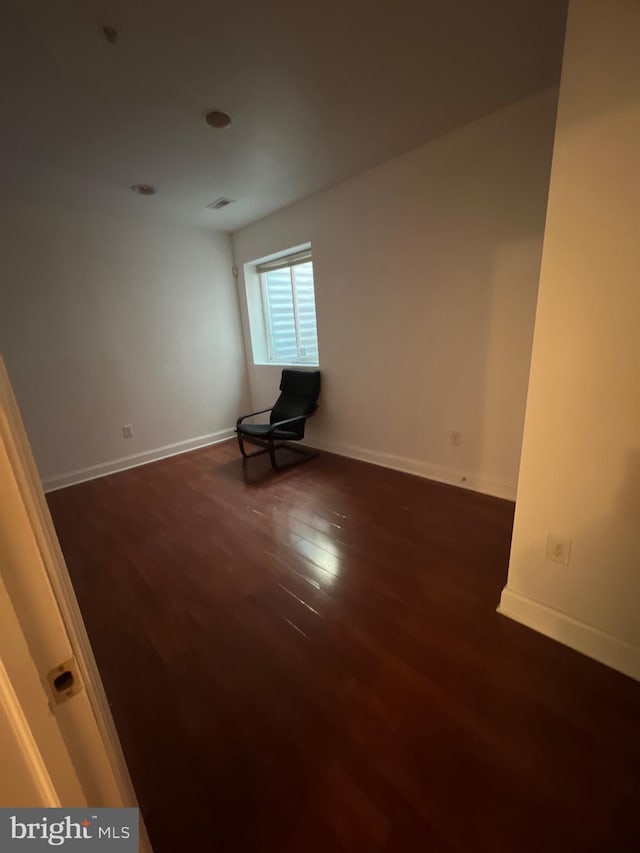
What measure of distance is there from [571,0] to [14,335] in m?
3.78

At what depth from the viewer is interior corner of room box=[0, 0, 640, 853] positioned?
115cm

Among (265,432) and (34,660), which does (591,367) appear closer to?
(34,660)

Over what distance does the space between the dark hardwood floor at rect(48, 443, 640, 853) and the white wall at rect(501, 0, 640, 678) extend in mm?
234

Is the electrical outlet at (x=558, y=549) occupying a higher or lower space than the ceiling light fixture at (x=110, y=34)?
lower

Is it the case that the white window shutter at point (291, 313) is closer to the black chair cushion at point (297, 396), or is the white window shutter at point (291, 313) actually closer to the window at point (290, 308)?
the window at point (290, 308)

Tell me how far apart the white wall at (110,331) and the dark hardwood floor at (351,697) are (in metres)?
1.46

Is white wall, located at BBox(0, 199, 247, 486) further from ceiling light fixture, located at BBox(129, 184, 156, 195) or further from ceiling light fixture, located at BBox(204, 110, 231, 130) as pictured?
ceiling light fixture, located at BBox(204, 110, 231, 130)

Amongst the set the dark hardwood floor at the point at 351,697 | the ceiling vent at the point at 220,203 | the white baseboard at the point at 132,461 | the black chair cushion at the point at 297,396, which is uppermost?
the ceiling vent at the point at 220,203

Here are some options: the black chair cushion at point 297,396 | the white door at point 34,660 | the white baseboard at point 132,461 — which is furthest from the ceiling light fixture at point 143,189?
the white door at point 34,660

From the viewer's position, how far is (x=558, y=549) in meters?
1.38

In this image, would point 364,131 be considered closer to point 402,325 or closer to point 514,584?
point 402,325

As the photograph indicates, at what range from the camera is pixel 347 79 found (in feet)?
5.57

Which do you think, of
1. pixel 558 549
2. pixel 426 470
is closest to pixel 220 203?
pixel 426 470

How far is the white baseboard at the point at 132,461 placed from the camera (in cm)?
327
